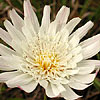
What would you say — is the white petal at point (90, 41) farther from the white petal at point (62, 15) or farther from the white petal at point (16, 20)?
the white petal at point (16, 20)

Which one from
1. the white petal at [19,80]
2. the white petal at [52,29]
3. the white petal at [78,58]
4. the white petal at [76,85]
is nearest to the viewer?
the white petal at [19,80]

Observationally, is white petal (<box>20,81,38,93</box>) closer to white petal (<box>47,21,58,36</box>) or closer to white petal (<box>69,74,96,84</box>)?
white petal (<box>69,74,96,84</box>)

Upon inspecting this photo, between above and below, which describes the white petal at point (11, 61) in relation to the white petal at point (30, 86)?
above

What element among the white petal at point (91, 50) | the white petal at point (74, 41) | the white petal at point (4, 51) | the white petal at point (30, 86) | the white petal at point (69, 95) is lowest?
the white petal at point (69, 95)

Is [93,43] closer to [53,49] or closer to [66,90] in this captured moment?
[53,49]

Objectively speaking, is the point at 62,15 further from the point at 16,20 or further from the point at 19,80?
the point at 19,80

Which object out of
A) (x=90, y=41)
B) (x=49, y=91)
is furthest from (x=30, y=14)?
(x=49, y=91)

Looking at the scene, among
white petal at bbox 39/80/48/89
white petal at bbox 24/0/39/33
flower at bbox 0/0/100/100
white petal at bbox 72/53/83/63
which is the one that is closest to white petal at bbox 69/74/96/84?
flower at bbox 0/0/100/100

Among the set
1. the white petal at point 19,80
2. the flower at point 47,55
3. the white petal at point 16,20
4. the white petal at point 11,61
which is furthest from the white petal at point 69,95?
the white petal at point 16,20
